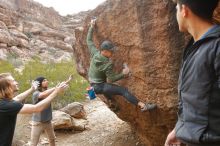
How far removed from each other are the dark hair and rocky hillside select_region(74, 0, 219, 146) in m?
2.52

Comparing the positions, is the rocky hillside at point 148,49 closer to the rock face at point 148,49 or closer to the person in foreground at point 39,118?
the rock face at point 148,49

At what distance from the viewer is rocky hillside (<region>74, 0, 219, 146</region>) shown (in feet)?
14.3

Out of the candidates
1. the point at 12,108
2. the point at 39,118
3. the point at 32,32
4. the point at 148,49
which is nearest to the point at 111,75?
the point at 148,49

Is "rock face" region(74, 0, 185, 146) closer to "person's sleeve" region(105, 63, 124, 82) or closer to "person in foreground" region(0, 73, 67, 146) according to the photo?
"person's sleeve" region(105, 63, 124, 82)

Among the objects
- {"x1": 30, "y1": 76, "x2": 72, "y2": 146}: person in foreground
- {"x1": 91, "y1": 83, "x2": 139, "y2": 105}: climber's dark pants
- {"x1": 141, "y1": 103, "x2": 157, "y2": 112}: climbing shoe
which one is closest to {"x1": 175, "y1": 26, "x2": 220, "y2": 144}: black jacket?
{"x1": 141, "y1": 103, "x2": 157, "y2": 112}: climbing shoe

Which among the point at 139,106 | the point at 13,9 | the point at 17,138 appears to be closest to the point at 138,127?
the point at 139,106

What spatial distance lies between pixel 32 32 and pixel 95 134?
2088 centimetres

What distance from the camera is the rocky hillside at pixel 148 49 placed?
4.34 meters

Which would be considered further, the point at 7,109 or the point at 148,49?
the point at 148,49

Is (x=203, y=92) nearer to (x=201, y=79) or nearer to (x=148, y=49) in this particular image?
(x=201, y=79)

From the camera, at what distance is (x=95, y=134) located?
7695 mm

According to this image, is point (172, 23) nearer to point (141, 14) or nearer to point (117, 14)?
point (141, 14)

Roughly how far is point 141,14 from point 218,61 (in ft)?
10.2

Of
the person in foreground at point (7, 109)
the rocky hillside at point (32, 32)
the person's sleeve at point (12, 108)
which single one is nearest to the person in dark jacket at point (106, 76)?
the person in foreground at point (7, 109)
